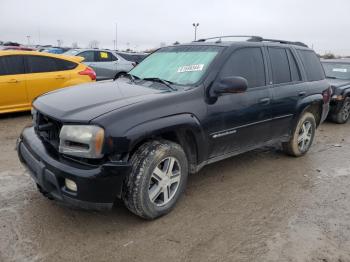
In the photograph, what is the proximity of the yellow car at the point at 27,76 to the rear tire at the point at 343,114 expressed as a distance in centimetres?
631

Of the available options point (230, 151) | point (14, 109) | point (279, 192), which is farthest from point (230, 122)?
point (14, 109)

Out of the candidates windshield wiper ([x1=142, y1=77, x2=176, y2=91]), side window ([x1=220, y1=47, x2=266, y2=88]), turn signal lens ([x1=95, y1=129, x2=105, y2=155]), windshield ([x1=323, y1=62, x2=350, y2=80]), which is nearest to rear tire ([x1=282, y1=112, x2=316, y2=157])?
side window ([x1=220, y1=47, x2=266, y2=88])

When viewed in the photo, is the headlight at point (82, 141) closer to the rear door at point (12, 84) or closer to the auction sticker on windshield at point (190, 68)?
the auction sticker on windshield at point (190, 68)

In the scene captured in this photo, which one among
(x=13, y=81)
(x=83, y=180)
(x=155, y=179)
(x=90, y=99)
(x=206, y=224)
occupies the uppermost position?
(x=90, y=99)

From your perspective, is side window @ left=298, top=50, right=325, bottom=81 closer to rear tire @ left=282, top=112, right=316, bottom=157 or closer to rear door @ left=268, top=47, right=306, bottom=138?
rear door @ left=268, top=47, right=306, bottom=138

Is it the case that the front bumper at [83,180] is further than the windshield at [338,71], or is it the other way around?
the windshield at [338,71]

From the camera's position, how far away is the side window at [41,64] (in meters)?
7.47

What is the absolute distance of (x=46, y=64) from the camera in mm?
7707

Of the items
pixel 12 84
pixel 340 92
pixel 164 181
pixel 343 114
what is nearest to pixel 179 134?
pixel 164 181

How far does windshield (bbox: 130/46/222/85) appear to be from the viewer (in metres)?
3.88

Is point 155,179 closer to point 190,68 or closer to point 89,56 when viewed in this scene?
point 190,68

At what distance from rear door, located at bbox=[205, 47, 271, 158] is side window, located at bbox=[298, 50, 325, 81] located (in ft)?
3.94

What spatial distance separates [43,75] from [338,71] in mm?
7576

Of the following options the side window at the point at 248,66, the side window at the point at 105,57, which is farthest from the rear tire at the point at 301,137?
the side window at the point at 105,57
